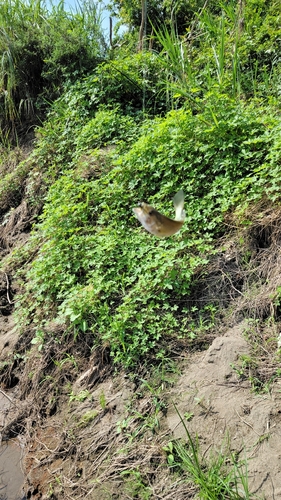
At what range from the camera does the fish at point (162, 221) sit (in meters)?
1.05

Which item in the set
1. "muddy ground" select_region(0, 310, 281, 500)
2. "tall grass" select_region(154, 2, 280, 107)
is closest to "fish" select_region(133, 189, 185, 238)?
A: "muddy ground" select_region(0, 310, 281, 500)

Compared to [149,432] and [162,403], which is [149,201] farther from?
[149,432]

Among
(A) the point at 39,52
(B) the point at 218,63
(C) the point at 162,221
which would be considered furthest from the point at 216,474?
(A) the point at 39,52

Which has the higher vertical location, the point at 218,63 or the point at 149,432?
the point at 218,63

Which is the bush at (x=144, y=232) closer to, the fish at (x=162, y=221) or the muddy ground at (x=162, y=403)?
the muddy ground at (x=162, y=403)

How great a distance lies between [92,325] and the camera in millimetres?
3049

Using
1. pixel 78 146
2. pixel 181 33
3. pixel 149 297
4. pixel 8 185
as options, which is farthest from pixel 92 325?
pixel 181 33

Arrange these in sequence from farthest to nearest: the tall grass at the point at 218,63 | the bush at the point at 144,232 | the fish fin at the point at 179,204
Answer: the tall grass at the point at 218,63
the bush at the point at 144,232
the fish fin at the point at 179,204

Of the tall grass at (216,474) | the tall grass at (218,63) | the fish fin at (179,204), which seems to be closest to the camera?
the fish fin at (179,204)

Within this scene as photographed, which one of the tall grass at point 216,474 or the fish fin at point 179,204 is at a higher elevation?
the fish fin at point 179,204

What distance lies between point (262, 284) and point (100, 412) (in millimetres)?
1305

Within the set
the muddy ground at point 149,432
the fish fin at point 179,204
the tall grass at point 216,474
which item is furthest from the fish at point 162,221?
the muddy ground at point 149,432

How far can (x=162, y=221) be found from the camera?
43.5 inches

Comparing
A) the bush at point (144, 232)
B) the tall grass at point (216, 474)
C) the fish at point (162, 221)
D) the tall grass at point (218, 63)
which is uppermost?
the tall grass at point (218, 63)
